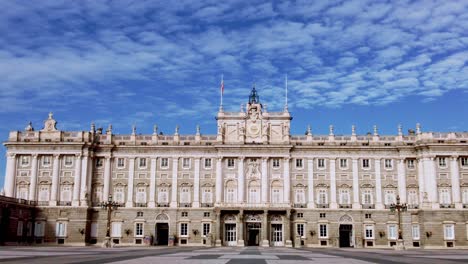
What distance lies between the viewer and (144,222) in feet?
263

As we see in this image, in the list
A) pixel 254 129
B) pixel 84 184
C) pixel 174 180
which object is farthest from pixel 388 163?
pixel 84 184

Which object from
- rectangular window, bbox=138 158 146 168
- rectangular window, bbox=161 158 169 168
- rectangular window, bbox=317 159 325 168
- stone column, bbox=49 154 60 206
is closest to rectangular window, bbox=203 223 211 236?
rectangular window, bbox=161 158 169 168

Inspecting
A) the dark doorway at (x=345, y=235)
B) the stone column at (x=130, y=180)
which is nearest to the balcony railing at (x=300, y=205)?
the dark doorway at (x=345, y=235)

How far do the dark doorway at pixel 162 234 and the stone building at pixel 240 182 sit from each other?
17cm

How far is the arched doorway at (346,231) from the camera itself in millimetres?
79125

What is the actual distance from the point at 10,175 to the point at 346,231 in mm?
50244

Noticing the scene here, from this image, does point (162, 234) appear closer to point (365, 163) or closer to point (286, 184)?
point (286, 184)

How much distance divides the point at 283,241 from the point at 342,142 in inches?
680

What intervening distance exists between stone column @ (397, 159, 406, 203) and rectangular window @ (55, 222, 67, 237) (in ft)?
161

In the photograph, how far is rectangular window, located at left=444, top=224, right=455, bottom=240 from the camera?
247 feet

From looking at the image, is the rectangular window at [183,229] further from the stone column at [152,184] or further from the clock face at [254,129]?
the clock face at [254,129]

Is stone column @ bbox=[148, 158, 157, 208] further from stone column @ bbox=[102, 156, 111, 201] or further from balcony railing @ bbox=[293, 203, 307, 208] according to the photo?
balcony railing @ bbox=[293, 203, 307, 208]

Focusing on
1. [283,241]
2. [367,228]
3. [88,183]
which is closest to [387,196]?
[367,228]

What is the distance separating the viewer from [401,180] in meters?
79.6
